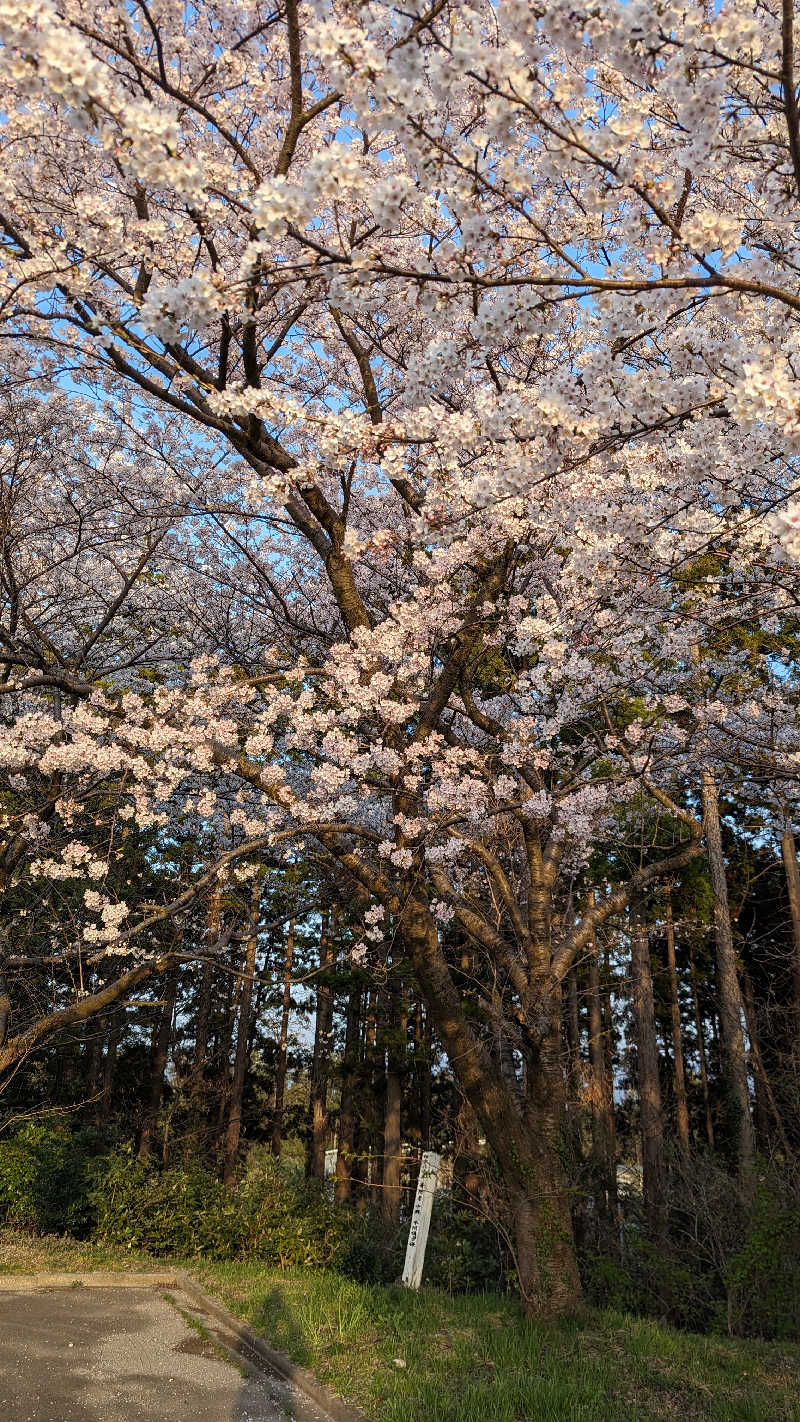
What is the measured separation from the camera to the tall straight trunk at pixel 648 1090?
11.1m


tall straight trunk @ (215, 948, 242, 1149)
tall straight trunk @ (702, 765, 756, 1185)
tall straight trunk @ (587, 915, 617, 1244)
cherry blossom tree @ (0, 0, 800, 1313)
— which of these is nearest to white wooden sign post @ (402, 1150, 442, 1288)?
cherry blossom tree @ (0, 0, 800, 1313)

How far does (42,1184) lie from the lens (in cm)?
1002

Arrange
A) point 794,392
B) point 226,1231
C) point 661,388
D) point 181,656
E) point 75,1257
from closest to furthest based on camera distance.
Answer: point 794,392 < point 661,388 < point 75,1257 < point 226,1231 < point 181,656

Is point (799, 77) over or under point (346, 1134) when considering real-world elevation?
over

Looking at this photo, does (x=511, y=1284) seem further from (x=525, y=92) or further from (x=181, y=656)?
(x=525, y=92)

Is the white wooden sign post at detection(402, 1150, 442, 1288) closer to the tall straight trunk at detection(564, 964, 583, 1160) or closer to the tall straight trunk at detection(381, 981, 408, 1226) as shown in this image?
the tall straight trunk at detection(564, 964, 583, 1160)

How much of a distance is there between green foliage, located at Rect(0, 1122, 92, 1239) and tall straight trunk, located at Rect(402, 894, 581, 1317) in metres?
6.08

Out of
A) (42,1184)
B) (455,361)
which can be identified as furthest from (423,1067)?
(455,361)

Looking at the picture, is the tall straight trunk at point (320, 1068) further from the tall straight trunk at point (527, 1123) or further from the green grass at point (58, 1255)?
the tall straight trunk at point (527, 1123)

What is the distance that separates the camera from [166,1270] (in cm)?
835

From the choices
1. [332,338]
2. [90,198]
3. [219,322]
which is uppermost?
[332,338]

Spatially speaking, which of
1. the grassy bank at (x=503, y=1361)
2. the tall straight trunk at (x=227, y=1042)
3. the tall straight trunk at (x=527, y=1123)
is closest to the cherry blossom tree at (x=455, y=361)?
the tall straight trunk at (x=527, y=1123)

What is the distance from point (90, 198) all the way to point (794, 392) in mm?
3039

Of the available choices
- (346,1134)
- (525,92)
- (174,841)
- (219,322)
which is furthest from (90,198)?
(346,1134)
